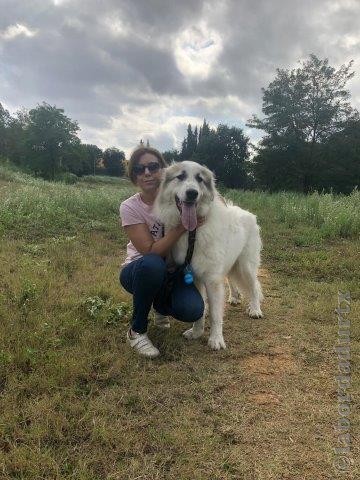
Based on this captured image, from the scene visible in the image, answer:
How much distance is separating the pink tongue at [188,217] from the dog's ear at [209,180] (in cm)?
30

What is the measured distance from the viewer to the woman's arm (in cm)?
302

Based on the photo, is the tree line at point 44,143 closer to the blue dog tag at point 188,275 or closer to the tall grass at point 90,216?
the tall grass at point 90,216

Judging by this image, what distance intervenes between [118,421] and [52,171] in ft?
149

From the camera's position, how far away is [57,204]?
924 centimetres

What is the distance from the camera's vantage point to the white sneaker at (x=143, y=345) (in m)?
2.93

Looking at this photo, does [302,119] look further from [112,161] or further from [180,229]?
[112,161]

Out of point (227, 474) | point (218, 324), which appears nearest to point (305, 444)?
point (227, 474)

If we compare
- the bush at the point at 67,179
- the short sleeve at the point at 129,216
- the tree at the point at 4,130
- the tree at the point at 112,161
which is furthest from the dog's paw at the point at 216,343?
the tree at the point at 112,161

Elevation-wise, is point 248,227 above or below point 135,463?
above

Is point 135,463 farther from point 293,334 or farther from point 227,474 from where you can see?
point 293,334

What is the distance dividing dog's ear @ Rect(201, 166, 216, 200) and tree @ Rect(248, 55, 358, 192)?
2697cm

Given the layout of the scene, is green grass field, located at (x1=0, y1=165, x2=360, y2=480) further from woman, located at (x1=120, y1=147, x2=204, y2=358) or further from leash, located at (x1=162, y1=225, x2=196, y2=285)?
leash, located at (x1=162, y1=225, x2=196, y2=285)

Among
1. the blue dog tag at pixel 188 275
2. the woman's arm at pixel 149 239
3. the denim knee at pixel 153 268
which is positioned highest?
the woman's arm at pixel 149 239

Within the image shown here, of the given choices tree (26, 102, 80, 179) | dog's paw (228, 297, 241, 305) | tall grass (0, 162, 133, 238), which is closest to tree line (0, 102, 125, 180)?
tree (26, 102, 80, 179)
